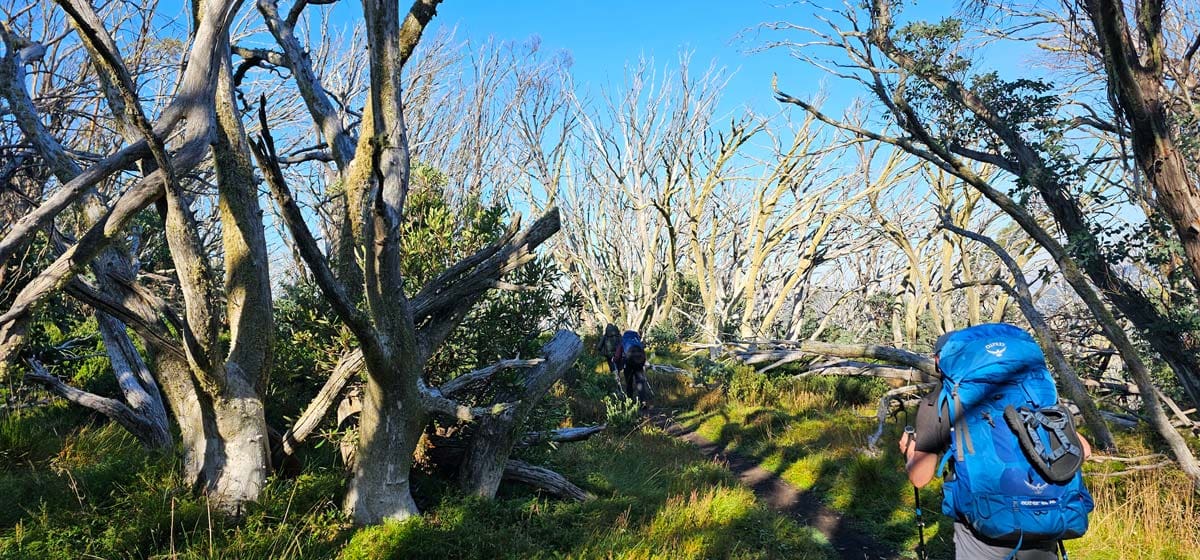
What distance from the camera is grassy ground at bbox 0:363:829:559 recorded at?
11.9ft

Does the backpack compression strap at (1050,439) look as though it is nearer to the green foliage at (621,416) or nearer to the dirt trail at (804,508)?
the dirt trail at (804,508)

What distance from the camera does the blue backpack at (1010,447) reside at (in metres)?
2.75

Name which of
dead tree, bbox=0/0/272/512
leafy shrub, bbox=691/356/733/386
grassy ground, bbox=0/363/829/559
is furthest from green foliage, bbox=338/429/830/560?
leafy shrub, bbox=691/356/733/386

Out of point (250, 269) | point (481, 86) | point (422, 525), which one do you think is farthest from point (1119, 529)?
point (481, 86)

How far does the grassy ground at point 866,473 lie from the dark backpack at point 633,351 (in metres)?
1.39

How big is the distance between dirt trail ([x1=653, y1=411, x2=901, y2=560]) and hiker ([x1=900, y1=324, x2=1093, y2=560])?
2985mm

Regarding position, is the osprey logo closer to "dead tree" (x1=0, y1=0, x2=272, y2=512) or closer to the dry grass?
the dry grass

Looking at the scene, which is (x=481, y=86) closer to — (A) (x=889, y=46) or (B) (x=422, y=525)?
(A) (x=889, y=46)

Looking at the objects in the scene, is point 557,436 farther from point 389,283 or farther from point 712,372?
point 712,372

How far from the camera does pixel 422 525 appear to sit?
14.6 ft

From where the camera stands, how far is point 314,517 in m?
4.18

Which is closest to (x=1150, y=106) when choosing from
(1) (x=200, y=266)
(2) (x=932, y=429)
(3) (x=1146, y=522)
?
(3) (x=1146, y=522)

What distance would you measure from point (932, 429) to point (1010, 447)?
1.07ft

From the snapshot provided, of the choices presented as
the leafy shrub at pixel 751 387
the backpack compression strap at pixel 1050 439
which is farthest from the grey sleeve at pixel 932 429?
the leafy shrub at pixel 751 387
